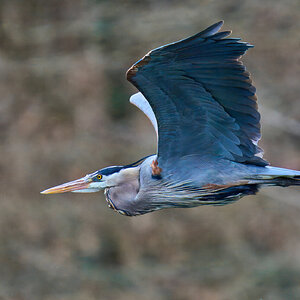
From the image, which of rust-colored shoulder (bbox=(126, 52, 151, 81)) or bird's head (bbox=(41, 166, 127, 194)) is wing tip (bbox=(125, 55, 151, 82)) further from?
bird's head (bbox=(41, 166, 127, 194))

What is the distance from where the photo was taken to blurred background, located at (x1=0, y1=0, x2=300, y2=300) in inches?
418

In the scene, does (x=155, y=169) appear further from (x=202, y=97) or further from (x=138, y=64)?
(x=138, y=64)

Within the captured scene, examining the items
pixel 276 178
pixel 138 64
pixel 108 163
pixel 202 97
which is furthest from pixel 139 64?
pixel 108 163

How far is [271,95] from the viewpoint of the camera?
34.2 feet

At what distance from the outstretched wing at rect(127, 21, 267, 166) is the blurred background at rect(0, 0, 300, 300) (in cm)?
615

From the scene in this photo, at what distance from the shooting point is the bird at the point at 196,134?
3.85m

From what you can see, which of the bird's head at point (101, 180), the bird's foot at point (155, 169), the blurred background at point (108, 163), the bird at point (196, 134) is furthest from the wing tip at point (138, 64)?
the blurred background at point (108, 163)

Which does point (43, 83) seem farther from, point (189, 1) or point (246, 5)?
point (246, 5)

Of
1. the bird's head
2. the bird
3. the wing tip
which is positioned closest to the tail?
the bird

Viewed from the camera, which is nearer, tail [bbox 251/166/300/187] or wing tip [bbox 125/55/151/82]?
wing tip [bbox 125/55/151/82]

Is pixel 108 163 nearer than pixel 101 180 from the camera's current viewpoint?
No

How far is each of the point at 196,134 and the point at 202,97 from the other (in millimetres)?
312

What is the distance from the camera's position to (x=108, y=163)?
1086 centimetres

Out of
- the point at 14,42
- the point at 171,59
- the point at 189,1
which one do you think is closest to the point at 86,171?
the point at 14,42
